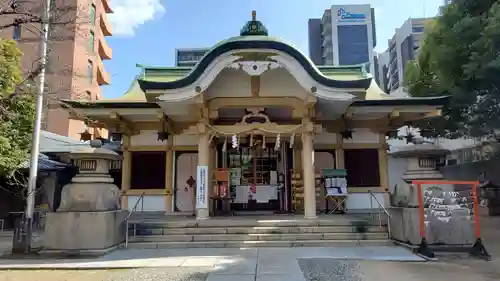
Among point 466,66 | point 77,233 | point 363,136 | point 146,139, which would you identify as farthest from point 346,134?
point 77,233

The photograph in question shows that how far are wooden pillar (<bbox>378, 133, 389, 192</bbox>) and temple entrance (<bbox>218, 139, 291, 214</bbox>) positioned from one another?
9.42 ft

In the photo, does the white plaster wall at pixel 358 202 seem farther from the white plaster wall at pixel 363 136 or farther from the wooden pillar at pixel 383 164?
the white plaster wall at pixel 363 136

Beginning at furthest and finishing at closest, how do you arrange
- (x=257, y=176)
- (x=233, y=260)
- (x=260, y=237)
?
(x=257, y=176)
(x=260, y=237)
(x=233, y=260)

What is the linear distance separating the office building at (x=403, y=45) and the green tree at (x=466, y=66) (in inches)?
1827

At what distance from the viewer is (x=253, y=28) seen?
9.41m

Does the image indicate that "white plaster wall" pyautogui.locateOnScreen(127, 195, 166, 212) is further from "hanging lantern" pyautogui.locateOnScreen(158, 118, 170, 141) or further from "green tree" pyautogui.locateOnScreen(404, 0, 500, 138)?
"green tree" pyautogui.locateOnScreen(404, 0, 500, 138)

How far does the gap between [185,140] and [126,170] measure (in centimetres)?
206

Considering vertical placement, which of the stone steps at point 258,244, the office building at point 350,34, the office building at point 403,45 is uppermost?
the office building at point 350,34

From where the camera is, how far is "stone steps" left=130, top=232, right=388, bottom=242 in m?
7.97

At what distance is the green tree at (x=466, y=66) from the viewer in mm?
8875

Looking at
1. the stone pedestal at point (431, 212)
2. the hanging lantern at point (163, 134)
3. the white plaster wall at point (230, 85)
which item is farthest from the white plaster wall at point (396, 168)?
the hanging lantern at point (163, 134)

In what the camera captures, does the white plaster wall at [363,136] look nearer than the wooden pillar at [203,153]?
No

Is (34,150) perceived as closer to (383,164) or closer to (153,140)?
(153,140)

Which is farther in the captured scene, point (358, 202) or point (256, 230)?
point (358, 202)
